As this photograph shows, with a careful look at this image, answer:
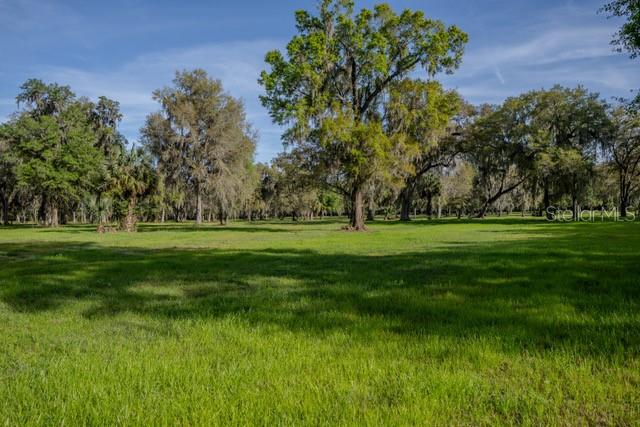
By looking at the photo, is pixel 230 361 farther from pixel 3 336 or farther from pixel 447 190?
pixel 447 190

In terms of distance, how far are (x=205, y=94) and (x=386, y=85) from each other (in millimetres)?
23234

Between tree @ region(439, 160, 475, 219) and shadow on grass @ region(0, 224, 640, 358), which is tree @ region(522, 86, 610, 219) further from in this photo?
shadow on grass @ region(0, 224, 640, 358)

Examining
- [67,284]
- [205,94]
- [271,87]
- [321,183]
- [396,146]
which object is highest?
[205,94]

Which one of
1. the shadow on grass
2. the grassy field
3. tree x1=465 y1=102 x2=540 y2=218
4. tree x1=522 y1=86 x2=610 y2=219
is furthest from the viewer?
tree x1=465 y1=102 x2=540 y2=218

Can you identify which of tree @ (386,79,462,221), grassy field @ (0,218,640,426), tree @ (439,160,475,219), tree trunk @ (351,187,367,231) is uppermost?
tree @ (386,79,462,221)

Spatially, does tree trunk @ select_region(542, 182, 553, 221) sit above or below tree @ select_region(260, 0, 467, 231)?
below

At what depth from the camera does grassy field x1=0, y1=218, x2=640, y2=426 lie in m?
3.00

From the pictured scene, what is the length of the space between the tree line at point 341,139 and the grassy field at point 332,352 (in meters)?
21.8

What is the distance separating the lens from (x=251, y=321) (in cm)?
547

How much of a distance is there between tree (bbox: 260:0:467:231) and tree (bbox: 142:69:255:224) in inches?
625

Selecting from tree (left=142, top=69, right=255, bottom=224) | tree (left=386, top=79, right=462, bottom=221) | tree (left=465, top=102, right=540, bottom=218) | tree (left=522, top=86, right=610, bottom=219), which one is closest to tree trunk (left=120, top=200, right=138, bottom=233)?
tree (left=142, top=69, right=255, bottom=224)

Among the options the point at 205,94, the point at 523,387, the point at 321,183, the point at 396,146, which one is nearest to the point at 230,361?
the point at 523,387

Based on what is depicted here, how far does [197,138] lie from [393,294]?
42.4 m

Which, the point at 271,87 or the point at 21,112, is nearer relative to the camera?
the point at 271,87
